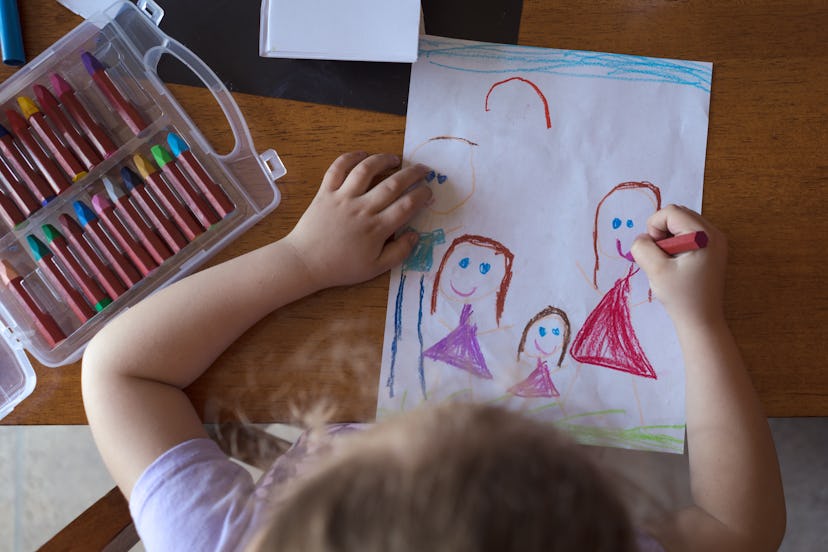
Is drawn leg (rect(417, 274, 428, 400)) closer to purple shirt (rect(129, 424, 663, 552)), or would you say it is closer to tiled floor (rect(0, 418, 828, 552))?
purple shirt (rect(129, 424, 663, 552))

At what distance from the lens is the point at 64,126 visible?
59 centimetres

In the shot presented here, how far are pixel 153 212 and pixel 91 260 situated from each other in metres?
0.06

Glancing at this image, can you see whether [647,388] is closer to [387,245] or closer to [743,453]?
[743,453]

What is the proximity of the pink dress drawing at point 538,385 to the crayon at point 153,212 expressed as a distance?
30cm

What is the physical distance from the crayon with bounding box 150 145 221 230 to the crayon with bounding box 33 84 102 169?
0.17 feet

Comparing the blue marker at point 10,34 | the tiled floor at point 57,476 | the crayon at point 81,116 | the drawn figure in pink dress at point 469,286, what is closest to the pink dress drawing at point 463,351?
the drawn figure in pink dress at point 469,286

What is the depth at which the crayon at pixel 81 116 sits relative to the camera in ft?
1.94

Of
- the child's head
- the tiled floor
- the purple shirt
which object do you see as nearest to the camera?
the child's head

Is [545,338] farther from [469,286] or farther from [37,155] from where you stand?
[37,155]

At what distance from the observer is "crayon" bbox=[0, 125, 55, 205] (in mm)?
585

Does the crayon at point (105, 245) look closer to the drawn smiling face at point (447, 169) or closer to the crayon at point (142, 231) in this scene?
the crayon at point (142, 231)

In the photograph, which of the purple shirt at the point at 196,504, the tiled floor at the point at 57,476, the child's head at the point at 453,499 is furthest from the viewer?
the tiled floor at the point at 57,476

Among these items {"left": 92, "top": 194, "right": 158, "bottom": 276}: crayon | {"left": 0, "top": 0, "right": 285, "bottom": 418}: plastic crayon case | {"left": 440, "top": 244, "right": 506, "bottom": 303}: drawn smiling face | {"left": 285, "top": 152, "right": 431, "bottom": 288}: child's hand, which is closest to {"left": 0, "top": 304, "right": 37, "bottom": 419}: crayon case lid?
{"left": 0, "top": 0, "right": 285, "bottom": 418}: plastic crayon case

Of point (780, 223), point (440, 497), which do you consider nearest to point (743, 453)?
point (780, 223)
